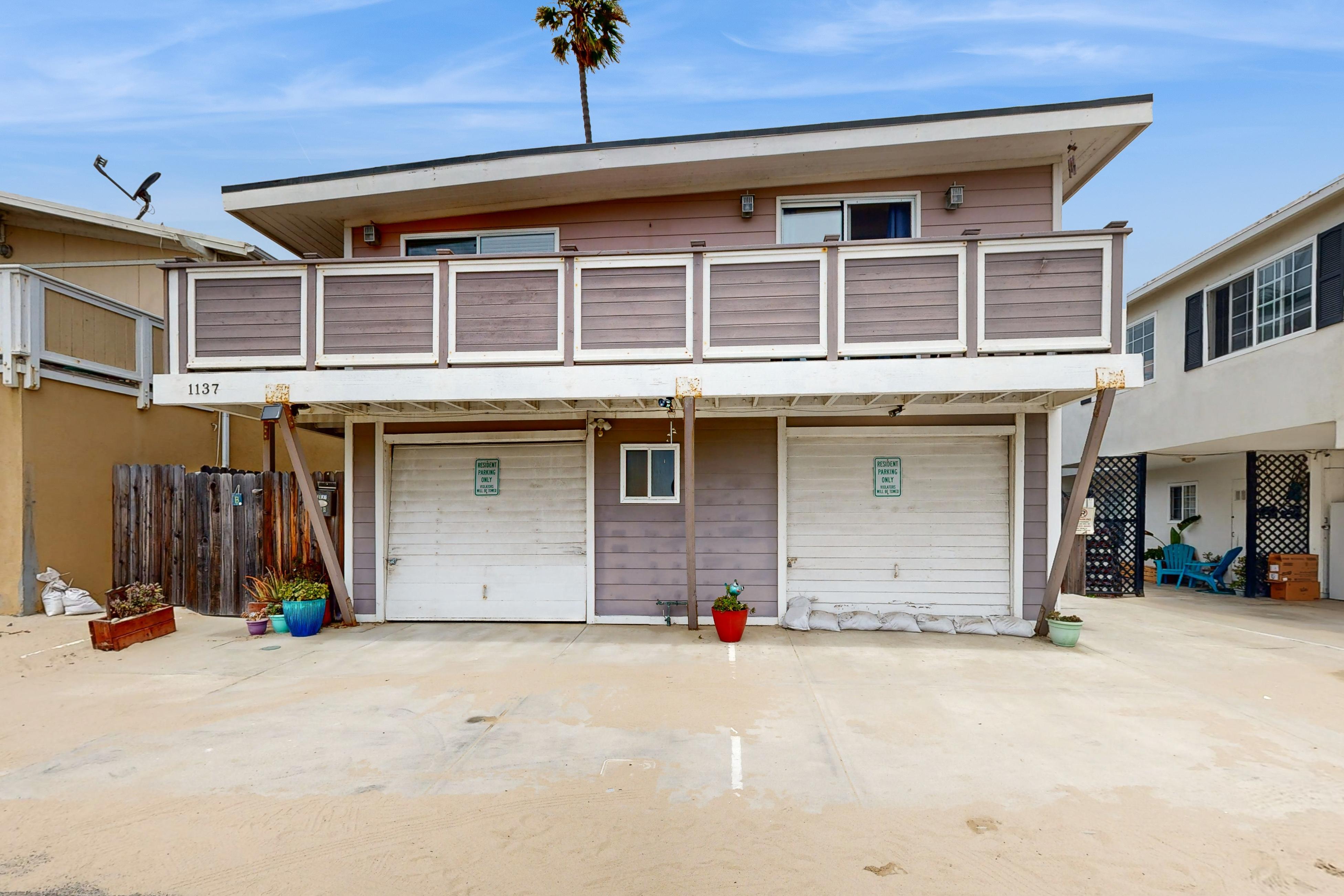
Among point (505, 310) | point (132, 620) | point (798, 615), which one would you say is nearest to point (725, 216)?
point (505, 310)

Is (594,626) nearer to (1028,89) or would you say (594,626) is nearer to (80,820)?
(80,820)

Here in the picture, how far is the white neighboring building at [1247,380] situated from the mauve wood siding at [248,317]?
1240 cm

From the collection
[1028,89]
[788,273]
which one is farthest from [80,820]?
[1028,89]

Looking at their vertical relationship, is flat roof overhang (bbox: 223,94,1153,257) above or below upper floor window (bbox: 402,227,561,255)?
above

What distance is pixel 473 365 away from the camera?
6.36m

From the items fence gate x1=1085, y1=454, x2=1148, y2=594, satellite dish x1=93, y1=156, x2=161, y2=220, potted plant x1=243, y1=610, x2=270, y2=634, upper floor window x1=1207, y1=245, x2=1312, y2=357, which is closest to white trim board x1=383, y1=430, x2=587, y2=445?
potted plant x1=243, y1=610, x2=270, y2=634

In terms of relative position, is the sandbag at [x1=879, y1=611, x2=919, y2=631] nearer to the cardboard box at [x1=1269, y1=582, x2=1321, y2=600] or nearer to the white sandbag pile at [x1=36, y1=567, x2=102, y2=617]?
the cardboard box at [x1=1269, y1=582, x2=1321, y2=600]

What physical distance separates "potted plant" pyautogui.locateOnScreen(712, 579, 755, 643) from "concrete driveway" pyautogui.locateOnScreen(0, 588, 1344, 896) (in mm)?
156

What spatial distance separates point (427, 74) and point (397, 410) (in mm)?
13558

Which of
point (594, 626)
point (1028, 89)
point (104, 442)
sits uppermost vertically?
point (1028, 89)

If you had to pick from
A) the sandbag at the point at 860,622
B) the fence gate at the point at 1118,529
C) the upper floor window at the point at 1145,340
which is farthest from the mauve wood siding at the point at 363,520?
the upper floor window at the point at 1145,340

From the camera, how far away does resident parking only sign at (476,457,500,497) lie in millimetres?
7676

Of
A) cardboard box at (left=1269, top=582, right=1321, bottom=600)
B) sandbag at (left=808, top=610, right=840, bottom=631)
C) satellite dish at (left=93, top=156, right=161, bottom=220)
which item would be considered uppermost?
satellite dish at (left=93, top=156, right=161, bottom=220)

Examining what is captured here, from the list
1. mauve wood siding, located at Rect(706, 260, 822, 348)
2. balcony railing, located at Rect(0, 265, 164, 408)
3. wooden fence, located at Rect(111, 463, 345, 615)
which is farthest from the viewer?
wooden fence, located at Rect(111, 463, 345, 615)
